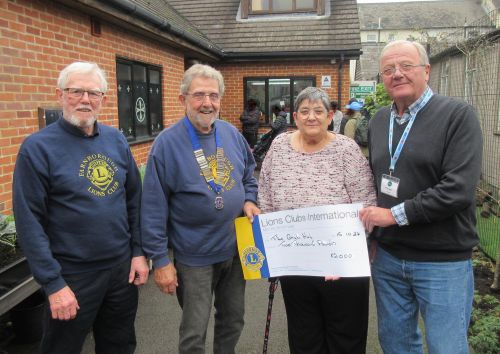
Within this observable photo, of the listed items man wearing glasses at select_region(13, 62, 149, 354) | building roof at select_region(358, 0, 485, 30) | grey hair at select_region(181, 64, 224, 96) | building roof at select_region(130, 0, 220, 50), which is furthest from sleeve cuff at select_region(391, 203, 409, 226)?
Answer: building roof at select_region(358, 0, 485, 30)

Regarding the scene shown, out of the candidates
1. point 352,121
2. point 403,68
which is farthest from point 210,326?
point 352,121

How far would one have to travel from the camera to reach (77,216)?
2176 millimetres

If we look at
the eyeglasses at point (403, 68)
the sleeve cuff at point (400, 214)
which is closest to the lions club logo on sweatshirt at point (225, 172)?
the sleeve cuff at point (400, 214)

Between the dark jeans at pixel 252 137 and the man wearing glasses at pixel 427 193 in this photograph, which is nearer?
the man wearing glasses at pixel 427 193

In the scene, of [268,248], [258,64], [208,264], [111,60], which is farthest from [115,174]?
[258,64]

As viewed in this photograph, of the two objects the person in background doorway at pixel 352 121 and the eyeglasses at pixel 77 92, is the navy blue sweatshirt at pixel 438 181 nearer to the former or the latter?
the eyeglasses at pixel 77 92

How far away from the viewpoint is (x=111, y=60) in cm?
602

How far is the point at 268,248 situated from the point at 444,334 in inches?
41.2

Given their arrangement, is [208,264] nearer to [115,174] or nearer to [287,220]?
[287,220]

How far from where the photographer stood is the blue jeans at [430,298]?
86.0 inches

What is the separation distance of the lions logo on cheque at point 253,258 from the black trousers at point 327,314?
0.22m

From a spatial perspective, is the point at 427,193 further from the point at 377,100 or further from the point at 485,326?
the point at 377,100

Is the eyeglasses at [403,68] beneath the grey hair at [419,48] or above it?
beneath

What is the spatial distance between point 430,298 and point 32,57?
167 inches
